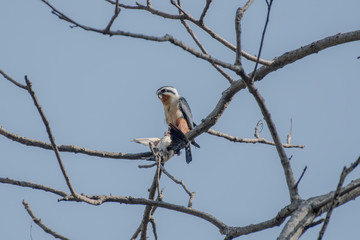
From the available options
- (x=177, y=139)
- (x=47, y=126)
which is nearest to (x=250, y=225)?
(x=47, y=126)

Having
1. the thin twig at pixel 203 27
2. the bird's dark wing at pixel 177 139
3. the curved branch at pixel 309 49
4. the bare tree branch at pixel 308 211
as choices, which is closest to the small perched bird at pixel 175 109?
the bird's dark wing at pixel 177 139

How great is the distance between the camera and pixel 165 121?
10.6m

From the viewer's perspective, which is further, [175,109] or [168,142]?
[175,109]

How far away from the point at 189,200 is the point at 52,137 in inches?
53.6

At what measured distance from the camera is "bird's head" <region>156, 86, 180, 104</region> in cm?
1082

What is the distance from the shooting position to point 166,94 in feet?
35.8

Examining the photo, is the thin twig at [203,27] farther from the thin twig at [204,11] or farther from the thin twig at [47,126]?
the thin twig at [47,126]

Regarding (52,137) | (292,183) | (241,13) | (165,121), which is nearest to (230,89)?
(241,13)

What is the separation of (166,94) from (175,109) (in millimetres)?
570

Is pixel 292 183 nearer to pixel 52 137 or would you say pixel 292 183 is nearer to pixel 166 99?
pixel 52 137

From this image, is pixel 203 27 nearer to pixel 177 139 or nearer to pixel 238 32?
pixel 177 139

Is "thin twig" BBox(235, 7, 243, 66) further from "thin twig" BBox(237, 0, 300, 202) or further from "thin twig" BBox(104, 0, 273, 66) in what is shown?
"thin twig" BBox(104, 0, 273, 66)

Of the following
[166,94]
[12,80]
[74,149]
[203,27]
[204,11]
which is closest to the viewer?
[12,80]

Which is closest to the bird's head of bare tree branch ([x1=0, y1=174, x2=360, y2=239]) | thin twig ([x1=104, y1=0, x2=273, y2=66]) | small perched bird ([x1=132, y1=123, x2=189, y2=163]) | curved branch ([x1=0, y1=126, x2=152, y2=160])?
small perched bird ([x1=132, y1=123, x2=189, y2=163])
